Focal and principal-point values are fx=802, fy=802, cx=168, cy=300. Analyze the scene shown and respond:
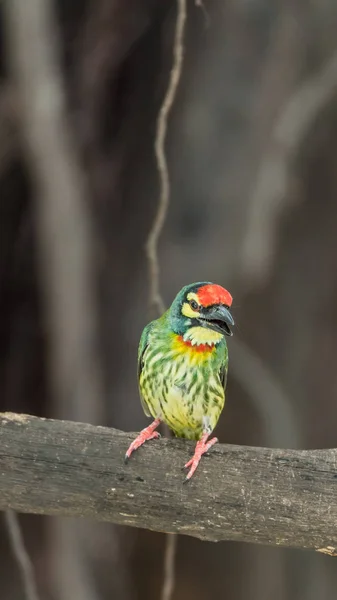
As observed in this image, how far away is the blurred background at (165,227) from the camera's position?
333 cm

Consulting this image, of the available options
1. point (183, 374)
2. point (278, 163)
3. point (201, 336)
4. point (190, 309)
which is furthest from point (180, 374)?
point (278, 163)

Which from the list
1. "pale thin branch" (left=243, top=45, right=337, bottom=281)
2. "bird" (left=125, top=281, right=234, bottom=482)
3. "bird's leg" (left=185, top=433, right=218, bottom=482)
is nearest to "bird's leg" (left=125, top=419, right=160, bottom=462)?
"bird" (left=125, top=281, right=234, bottom=482)

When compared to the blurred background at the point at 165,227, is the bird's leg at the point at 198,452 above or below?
below

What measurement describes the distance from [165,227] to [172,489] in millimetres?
1947

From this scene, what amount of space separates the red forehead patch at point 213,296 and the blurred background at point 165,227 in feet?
4.94

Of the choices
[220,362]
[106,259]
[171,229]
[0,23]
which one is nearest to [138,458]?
[220,362]

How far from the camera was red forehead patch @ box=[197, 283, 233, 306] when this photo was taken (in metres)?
1.68

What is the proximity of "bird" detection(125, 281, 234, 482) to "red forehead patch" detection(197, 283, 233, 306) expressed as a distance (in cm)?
8

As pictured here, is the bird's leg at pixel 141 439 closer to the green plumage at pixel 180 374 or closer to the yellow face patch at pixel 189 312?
the green plumage at pixel 180 374

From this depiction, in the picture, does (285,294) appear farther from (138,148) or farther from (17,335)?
(17,335)

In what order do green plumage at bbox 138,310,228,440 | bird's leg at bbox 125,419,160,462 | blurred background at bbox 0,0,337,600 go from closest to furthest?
bird's leg at bbox 125,419,160,462
green plumage at bbox 138,310,228,440
blurred background at bbox 0,0,337,600

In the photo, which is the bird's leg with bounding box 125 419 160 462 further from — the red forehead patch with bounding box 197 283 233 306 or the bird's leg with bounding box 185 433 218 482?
the red forehead patch with bounding box 197 283 233 306

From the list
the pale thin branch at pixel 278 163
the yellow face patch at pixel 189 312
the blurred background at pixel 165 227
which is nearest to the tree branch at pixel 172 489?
the yellow face patch at pixel 189 312

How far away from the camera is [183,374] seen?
1.95 m
